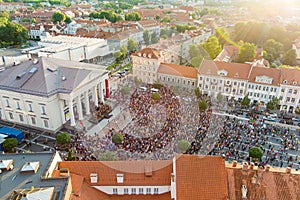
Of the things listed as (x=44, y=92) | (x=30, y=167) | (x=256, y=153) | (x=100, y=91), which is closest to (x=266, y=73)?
(x=256, y=153)

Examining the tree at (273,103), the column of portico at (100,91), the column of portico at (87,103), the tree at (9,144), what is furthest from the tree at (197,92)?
the tree at (9,144)

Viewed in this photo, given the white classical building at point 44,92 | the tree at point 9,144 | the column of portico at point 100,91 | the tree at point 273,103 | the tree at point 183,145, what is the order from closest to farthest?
the tree at point 183,145 → the tree at point 9,144 → the white classical building at point 44,92 → the tree at point 273,103 → the column of portico at point 100,91

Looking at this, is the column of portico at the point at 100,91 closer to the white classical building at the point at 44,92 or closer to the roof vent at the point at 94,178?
the white classical building at the point at 44,92

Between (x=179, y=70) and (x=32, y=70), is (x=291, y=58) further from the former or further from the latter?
(x=32, y=70)

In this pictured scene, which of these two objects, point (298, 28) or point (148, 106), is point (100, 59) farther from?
point (298, 28)

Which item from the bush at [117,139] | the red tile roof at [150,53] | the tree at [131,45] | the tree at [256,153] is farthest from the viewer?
the tree at [131,45]

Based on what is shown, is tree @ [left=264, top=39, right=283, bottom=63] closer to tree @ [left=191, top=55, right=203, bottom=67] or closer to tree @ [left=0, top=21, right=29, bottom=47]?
tree @ [left=191, top=55, right=203, bottom=67]
